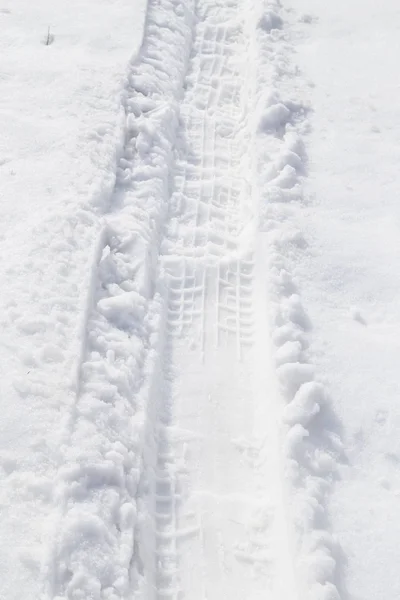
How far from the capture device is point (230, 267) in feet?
12.6

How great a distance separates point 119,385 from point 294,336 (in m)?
0.87

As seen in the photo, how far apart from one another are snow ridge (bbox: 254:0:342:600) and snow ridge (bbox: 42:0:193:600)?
58 centimetres

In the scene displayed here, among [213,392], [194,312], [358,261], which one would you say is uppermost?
[358,261]

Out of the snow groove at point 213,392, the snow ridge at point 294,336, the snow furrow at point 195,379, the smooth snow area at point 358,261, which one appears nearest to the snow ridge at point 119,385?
the snow furrow at point 195,379

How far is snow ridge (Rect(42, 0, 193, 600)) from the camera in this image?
254cm

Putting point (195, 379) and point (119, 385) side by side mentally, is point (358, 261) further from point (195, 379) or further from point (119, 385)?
point (119, 385)

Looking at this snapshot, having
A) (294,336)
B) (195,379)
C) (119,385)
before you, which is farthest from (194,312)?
(119,385)

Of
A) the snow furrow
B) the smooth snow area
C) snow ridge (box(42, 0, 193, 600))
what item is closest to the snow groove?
the snow furrow

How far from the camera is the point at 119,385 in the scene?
123 inches

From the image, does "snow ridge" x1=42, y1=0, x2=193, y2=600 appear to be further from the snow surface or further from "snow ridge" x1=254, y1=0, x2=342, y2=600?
"snow ridge" x1=254, y1=0, x2=342, y2=600

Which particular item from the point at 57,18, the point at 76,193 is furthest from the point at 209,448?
the point at 57,18

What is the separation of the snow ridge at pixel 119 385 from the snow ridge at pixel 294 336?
1.91 ft

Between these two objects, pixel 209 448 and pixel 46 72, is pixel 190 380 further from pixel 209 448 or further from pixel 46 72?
pixel 46 72

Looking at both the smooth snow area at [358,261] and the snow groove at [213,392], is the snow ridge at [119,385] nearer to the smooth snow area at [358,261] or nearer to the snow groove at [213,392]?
the snow groove at [213,392]
